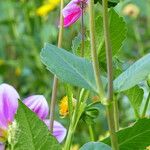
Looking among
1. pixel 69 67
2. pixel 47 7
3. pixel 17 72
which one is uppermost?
pixel 47 7

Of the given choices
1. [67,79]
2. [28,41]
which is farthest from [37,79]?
[67,79]

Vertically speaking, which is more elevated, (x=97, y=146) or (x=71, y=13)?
(x=71, y=13)

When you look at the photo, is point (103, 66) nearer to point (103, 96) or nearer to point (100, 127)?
point (103, 96)

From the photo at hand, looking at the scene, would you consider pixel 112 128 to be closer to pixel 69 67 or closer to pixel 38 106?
pixel 69 67

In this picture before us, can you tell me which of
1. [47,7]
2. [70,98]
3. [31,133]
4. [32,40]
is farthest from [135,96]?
[47,7]

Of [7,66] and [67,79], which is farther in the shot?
[7,66]

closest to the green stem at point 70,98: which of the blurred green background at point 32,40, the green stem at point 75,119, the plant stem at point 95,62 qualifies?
the green stem at point 75,119
